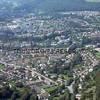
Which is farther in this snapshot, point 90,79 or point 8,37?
point 8,37

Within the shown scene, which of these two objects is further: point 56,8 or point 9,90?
point 56,8

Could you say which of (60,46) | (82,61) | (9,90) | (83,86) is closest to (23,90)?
(9,90)

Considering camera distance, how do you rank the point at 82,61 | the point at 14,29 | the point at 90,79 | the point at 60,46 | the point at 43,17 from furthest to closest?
the point at 43,17, the point at 14,29, the point at 60,46, the point at 82,61, the point at 90,79

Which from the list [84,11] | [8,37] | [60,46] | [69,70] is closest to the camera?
[69,70]

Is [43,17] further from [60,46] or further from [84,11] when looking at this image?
[60,46]

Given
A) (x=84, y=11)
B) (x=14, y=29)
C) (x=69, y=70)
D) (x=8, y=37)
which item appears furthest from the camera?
(x=84, y=11)

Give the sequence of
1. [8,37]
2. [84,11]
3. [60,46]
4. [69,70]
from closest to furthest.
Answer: [69,70], [60,46], [8,37], [84,11]

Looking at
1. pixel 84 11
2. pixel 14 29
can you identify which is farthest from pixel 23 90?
pixel 84 11

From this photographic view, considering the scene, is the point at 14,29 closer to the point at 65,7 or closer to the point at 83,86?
the point at 65,7

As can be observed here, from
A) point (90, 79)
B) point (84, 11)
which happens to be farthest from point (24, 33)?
point (90, 79)
